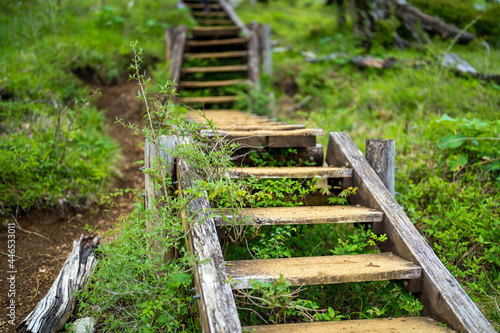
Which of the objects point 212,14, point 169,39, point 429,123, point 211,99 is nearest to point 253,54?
point 211,99

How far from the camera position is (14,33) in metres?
5.98

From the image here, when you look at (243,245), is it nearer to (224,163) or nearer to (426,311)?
(224,163)

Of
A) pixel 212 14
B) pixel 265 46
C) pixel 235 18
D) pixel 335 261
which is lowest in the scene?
pixel 335 261

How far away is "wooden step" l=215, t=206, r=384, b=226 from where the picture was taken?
7.01ft

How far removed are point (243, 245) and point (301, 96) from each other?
4548 millimetres

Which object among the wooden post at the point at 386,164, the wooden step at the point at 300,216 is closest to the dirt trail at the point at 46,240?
the wooden step at the point at 300,216

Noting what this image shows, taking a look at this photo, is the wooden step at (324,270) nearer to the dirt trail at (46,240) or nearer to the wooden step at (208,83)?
the dirt trail at (46,240)

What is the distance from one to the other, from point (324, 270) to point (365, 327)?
35 cm

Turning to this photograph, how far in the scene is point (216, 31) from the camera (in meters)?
6.84

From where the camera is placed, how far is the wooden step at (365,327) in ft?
5.83

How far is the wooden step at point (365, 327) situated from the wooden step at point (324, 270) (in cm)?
21

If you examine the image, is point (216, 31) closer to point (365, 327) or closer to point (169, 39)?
point (169, 39)

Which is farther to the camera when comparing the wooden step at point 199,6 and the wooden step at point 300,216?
the wooden step at point 199,6

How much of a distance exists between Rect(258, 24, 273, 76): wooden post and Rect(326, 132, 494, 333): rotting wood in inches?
160
